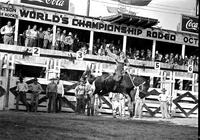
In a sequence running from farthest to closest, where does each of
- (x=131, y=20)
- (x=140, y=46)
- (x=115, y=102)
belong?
(x=140, y=46)
(x=131, y=20)
(x=115, y=102)

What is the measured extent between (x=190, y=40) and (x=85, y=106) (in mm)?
15011

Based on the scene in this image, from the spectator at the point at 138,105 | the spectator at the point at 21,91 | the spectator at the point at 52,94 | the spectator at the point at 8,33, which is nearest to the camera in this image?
the spectator at the point at 21,91

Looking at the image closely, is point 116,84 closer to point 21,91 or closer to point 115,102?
point 115,102

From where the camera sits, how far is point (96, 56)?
26391 millimetres

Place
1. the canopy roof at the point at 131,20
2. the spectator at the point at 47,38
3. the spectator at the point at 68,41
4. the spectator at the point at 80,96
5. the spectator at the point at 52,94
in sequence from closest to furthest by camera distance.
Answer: the spectator at the point at 52,94 < the spectator at the point at 80,96 < the spectator at the point at 47,38 < the spectator at the point at 68,41 < the canopy roof at the point at 131,20

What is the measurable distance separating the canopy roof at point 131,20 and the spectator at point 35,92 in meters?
9.91

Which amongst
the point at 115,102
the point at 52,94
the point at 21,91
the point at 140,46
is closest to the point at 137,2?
the point at 140,46

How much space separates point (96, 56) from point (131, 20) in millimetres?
4439

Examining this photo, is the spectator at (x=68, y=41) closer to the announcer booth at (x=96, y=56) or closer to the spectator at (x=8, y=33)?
the announcer booth at (x=96, y=56)

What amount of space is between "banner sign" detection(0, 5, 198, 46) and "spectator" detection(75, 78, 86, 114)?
8187 millimetres

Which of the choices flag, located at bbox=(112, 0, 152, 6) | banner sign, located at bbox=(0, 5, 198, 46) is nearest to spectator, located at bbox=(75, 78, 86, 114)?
banner sign, located at bbox=(0, 5, 198, 46)

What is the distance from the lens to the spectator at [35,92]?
20.1 meters

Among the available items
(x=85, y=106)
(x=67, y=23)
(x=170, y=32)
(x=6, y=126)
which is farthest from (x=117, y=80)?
(x=170, y=32)

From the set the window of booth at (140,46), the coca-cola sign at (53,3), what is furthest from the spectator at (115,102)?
the coca-cola sign at (53,3)
